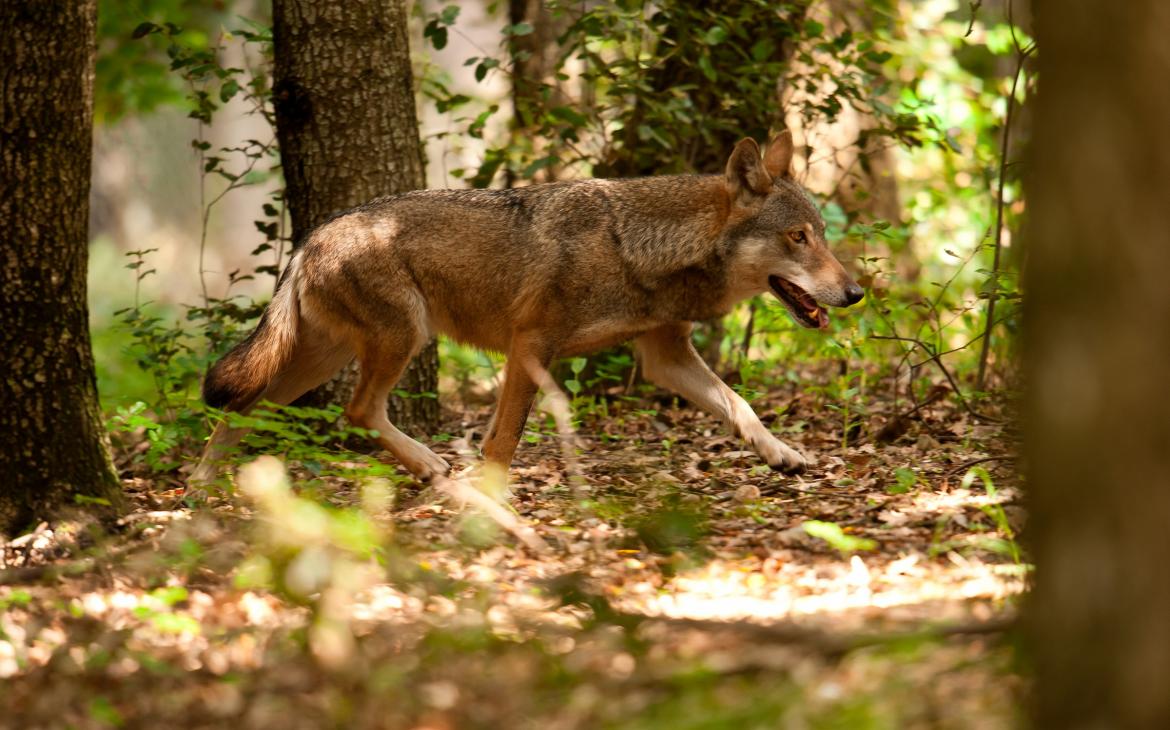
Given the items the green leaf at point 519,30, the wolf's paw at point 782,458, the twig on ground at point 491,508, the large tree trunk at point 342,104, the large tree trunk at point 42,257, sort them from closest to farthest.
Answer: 1. the twig on ground at point 491,508
2. the large tree trunk at point 42,257
3. the wolf's paw at point 782,458
4. the large tree trunk at point 342,104
5. the green leaf at point 519,30

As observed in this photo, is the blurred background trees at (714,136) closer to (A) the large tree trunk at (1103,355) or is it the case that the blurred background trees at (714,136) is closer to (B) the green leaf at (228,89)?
(B) the green leaf at (228,89)

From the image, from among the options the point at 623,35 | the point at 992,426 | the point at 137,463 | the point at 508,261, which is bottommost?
the point at 137,463

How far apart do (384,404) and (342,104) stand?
1897 mm

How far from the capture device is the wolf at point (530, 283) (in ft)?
20.9

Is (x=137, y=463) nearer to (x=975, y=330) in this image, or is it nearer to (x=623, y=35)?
(x=623, y=35)

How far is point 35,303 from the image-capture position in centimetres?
500

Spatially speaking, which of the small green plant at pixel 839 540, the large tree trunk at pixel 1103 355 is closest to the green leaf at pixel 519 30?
the small green plant at pixel 839 540

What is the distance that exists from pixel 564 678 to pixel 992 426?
4257 mm

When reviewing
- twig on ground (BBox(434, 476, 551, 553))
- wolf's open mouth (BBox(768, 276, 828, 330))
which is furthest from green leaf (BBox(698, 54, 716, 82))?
twig on ground (BBox(434, 476, 551, 553))

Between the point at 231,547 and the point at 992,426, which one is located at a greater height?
the point at 992,426

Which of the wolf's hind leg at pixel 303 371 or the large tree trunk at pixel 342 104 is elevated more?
the large tree trunk at pixel 342 104

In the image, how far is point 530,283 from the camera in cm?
647

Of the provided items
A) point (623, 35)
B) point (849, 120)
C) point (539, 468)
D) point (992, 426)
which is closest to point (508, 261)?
point (539, 468)

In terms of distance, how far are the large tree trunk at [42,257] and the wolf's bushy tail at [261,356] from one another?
1137 millimetres
